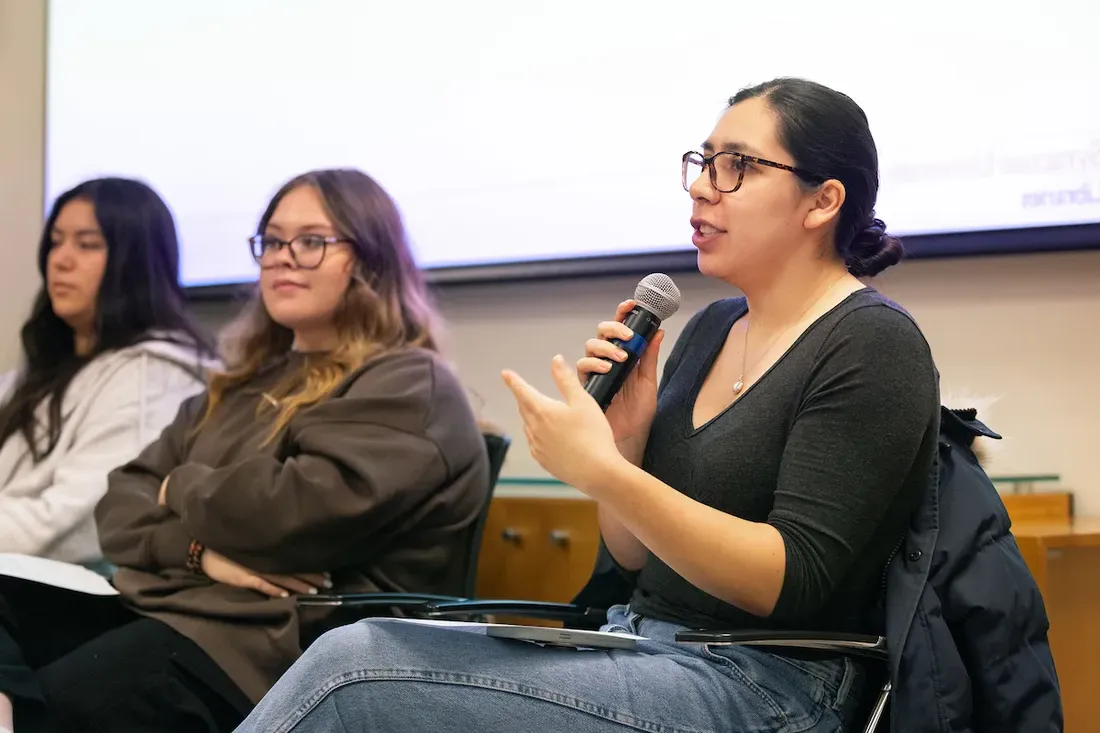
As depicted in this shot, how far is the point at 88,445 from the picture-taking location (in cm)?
213

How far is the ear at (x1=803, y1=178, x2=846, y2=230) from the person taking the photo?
1.28 m

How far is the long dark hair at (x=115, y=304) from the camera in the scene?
2293mm

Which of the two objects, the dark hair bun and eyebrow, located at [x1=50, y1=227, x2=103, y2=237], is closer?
→ the dark hair bun

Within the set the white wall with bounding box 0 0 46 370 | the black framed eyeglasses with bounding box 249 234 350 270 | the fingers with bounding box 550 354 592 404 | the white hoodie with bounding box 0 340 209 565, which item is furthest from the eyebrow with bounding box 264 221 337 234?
the white wall with bounding box 0 0 46 370

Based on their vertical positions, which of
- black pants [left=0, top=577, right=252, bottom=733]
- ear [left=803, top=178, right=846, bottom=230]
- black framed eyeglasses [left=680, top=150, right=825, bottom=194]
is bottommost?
black pants [left=0, top=577, right=252, bottom=733]

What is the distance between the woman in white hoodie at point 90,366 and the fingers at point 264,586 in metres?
0.54

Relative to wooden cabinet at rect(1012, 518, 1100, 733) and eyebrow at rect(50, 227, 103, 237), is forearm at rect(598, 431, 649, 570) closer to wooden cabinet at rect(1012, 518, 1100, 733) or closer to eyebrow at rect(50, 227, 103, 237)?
wooden cabinet at rect(1012, 518, 1100, 733)

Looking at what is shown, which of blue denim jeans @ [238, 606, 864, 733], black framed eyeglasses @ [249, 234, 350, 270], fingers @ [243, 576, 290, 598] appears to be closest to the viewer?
blue denim jeans @ [238, 606, 864, 733]

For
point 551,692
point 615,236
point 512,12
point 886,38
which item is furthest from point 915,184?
point 551,692

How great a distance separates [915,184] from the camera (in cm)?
188

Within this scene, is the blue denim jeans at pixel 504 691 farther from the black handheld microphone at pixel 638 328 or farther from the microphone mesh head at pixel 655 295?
the microphone mesh head at pixel 655 295

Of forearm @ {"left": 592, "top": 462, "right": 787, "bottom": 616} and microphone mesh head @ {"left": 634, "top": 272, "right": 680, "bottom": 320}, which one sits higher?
microphone mesh head @ {"left": 634, "top": 272, "right": 680, "bottom": 320}

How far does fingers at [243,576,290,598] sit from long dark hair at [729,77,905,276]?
0.99 metres

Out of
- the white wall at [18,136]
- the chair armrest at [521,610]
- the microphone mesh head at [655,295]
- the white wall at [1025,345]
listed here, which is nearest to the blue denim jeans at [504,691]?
the chair armrest at [521,610]
